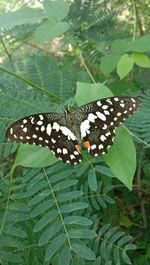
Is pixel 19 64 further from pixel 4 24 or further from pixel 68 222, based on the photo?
pixel 68 222

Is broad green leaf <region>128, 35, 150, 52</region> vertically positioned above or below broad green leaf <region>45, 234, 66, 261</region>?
above

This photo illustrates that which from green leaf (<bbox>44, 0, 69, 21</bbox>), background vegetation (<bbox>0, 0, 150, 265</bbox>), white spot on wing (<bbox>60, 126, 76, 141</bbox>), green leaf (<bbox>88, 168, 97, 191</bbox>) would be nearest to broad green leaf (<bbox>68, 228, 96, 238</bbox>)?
background vegetation (<bbox>0, 0, 150, 265</bbox>)

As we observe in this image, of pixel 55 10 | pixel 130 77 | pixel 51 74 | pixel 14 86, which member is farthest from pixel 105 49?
pixel 55 10

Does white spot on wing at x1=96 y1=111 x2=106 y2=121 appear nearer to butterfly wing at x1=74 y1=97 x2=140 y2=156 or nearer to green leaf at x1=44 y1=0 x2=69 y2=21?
butterfly wing at x1=74 y1=97 x2=140 y2=156

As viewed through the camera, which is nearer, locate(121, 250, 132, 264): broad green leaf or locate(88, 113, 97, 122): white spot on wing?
locate(88, 113, 97, 122): white spot on wing

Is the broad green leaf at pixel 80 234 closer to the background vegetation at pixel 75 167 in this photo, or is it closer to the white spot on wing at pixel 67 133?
the background vegetation at pixel 75 167

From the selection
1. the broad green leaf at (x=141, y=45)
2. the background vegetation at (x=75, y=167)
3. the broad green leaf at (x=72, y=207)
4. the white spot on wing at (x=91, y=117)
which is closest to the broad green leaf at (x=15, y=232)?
the background vegetation at (x=75, y=167)

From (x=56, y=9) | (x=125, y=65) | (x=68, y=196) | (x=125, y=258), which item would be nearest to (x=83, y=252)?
(x=68, y=196)
